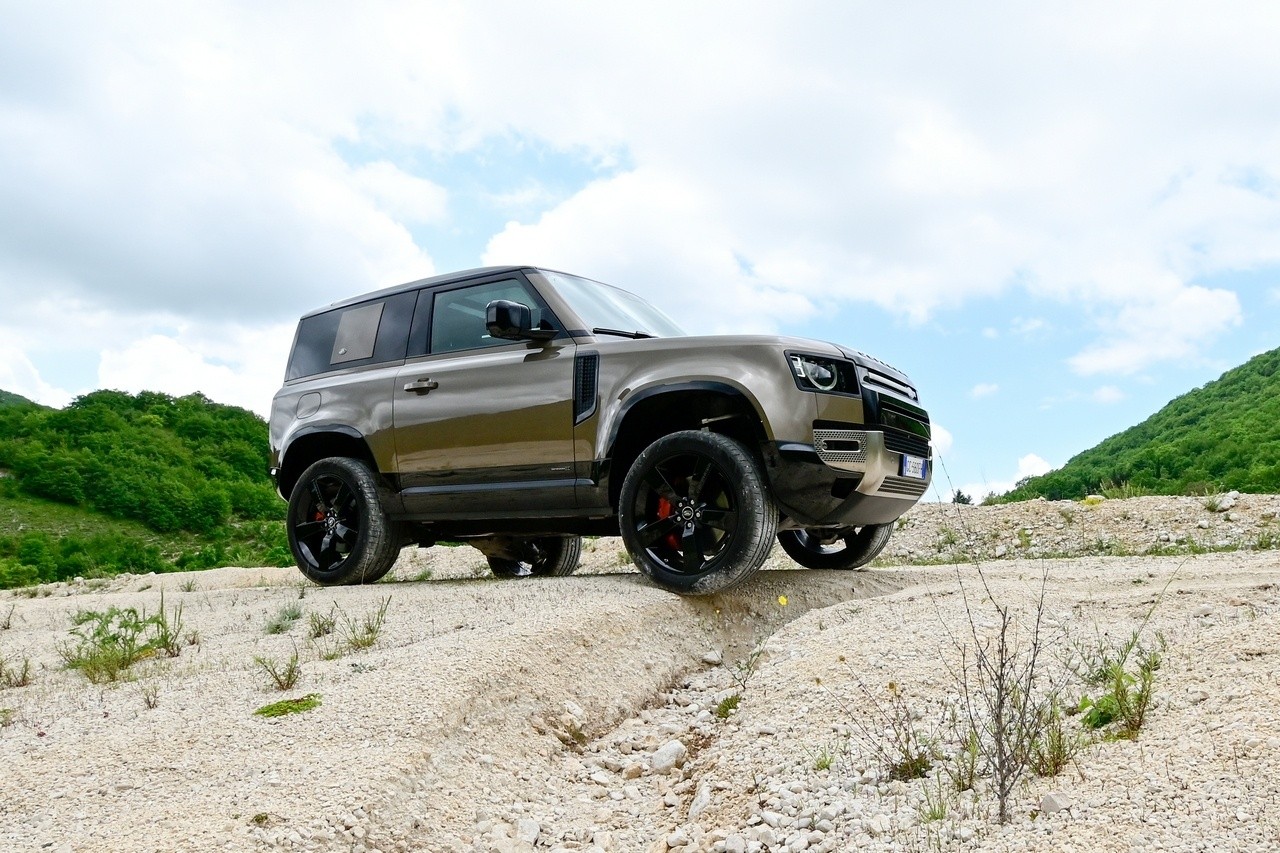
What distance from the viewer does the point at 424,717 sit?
4.14 meters

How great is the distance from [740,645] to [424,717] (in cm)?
242

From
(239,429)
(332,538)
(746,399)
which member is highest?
(239,429)

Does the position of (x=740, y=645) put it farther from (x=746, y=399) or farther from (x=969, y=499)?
(x=969, y=499)

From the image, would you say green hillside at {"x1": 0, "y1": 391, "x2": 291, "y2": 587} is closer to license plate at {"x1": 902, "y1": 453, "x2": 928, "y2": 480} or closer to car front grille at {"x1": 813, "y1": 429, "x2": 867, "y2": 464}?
license plate at {"x1": 902, "y1": 453, "x2": 928, "y2": 480}

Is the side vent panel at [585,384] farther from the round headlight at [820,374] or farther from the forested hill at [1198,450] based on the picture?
the forested hill at [1198,450]

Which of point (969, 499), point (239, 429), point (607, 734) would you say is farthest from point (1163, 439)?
point (607, 734)

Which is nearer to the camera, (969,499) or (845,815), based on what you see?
(845,815)

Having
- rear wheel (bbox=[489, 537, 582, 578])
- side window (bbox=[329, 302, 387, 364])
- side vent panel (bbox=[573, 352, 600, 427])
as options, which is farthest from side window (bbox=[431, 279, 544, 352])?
rear wheel (bbox=[489, 537, 582, 578])

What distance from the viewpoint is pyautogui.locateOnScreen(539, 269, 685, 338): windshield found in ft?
22.7

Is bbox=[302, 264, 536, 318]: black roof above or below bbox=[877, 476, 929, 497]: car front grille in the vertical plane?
above

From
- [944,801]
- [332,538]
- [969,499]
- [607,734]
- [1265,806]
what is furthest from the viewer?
[969,499]

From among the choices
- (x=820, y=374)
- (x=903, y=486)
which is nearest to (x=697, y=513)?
(x=820, y=374)

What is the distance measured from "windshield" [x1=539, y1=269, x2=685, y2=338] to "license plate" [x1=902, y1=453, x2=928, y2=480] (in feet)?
5.61

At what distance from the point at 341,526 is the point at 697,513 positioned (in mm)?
3266
